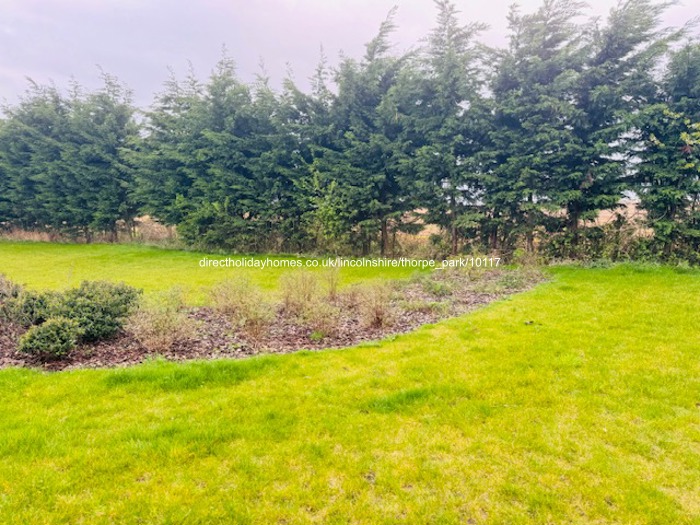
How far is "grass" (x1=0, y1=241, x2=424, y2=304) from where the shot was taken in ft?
28.3

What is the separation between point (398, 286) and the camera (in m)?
7.75

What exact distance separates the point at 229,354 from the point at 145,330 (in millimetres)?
1103

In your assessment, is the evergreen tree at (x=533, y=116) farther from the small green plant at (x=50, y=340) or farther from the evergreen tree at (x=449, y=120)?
the small green plant at (x=50, y=340)

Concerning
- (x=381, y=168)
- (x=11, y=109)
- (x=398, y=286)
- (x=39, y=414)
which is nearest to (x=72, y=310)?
(x=39, y=414)

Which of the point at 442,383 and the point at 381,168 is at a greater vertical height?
the point at 381,168

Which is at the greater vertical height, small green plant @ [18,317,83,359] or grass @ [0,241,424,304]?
grass @ [0,241,424,304]

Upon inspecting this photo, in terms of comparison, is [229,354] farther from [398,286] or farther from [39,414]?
[398,286]

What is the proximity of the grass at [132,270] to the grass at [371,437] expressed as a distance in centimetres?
331

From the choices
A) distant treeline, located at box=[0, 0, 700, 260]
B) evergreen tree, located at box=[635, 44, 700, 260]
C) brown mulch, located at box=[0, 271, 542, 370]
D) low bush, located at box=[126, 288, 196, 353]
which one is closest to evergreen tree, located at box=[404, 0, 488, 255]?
distant treeline, located at box=[0, 0, 700, 260]

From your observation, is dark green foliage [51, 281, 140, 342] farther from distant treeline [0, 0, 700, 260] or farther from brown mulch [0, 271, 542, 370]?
distant treeline [0, 0, 700, 260]

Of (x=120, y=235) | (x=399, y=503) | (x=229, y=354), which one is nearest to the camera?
(x=399, y=503)

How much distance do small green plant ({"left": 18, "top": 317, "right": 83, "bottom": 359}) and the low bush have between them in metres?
0.65

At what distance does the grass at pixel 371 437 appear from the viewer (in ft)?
7.04

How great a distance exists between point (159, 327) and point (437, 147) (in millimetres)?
9003
